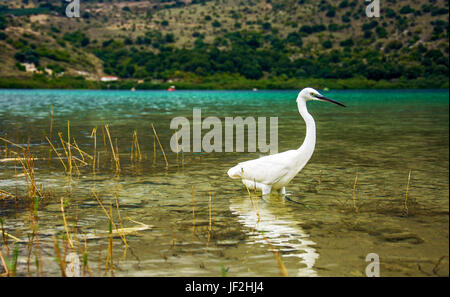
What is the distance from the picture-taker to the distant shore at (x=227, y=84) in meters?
98.1

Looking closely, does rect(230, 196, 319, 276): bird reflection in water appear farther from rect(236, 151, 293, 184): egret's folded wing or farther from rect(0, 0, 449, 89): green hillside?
rect(0, 0, 449, 89): green hillside

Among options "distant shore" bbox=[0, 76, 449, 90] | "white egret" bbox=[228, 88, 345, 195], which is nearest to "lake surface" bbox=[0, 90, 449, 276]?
"white egret" bbox=[228, 88, 345, 195]

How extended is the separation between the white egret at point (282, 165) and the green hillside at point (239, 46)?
9386cm

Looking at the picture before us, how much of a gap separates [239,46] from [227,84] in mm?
16447

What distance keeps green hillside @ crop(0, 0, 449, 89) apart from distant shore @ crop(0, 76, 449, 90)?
247 millimetres

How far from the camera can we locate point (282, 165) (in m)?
8.67

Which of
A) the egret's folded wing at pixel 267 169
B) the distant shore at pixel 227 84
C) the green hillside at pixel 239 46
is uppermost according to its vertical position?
the green hillside at pixel 239 46

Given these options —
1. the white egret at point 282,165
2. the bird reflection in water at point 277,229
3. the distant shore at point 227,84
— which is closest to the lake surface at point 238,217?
the bird reflection in water at point 277,229

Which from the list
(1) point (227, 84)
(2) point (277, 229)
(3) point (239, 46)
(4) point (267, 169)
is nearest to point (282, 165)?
(4) point (267, 169)

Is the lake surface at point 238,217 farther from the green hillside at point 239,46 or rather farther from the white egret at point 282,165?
the green hillside at point 239,46

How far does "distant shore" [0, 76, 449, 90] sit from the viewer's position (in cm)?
9806

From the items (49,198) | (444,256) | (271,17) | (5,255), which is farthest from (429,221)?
(271,17)

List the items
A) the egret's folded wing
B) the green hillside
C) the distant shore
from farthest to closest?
the green hillside
the distant shore
the egret's folded wing
